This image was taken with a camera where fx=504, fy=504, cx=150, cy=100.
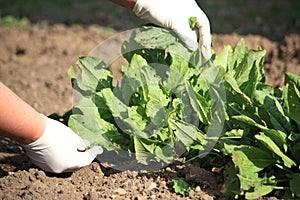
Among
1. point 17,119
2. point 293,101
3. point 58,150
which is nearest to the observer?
point 17,119

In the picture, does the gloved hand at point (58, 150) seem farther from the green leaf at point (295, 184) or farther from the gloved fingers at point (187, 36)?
the green leaf at point (295, 184)

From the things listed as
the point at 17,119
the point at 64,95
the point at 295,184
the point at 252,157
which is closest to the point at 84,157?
the point at 17,119

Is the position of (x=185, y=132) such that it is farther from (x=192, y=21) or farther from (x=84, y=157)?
(x=192, y=21)

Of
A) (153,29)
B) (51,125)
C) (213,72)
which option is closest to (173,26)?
(153,29)

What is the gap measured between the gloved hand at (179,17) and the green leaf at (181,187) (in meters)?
0.62

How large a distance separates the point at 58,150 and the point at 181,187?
573 millimetres

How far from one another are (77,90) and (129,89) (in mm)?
299

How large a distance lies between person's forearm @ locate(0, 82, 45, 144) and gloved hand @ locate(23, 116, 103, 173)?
0.20 feet

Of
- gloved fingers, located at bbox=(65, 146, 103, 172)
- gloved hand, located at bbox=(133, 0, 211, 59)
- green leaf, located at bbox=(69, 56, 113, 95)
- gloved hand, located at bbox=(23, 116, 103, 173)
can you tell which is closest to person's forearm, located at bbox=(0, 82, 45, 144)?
gloved hand, located at bbox=(23, 116, 103, 173)

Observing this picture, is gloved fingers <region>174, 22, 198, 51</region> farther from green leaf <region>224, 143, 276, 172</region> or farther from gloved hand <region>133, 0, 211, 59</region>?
green leaf <region>224, 143, 276, 172</region>

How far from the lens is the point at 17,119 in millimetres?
2014

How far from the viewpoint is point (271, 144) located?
6.93 feet

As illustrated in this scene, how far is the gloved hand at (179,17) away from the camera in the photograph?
2488mm

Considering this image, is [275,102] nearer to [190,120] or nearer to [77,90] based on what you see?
[190,120]
